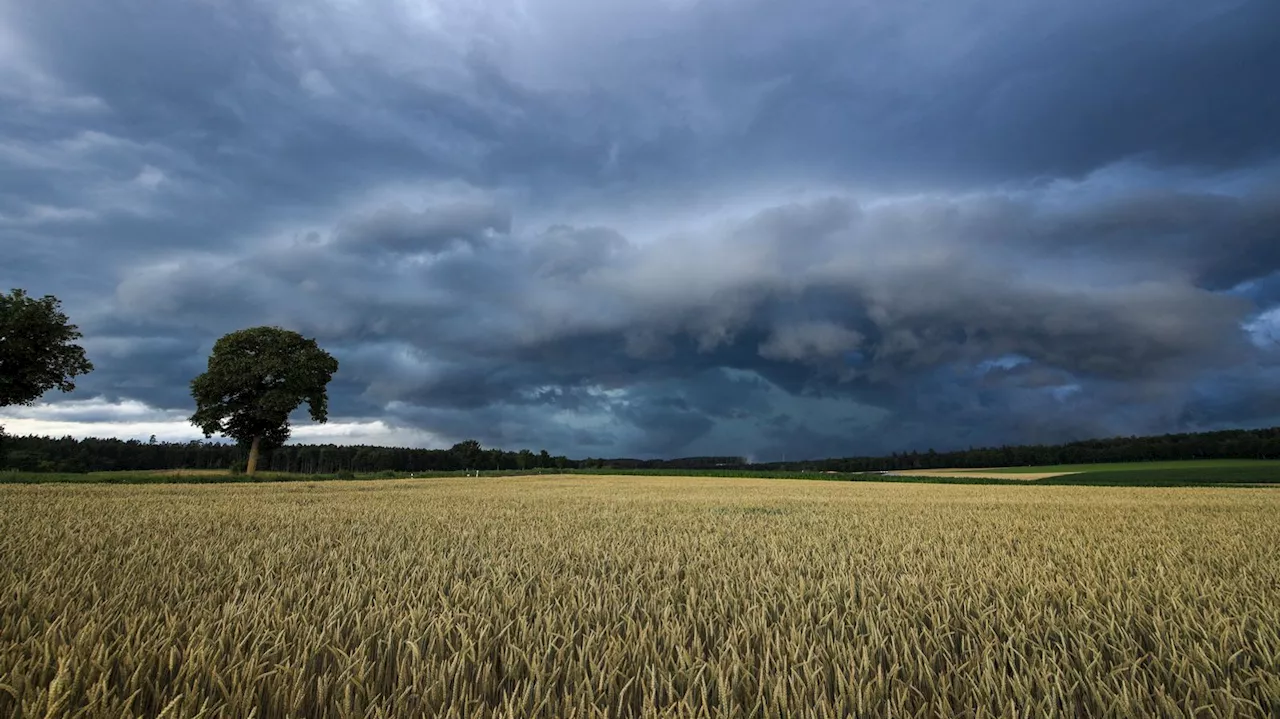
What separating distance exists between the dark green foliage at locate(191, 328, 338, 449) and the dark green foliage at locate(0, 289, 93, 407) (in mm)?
7633

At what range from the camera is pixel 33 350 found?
118ft

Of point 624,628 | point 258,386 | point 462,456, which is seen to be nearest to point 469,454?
point 462,456

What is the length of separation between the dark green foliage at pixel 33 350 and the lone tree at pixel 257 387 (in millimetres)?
7579

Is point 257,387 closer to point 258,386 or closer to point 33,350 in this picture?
point 258,386

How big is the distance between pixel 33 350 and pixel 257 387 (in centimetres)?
1233

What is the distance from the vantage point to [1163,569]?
502cm

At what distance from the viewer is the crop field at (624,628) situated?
2.08 meters

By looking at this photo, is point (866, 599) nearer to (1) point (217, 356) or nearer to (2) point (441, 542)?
(2) point (441, 542)

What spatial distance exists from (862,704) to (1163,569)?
15.4 feet

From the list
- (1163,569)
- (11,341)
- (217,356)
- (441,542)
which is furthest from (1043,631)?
(217,356)

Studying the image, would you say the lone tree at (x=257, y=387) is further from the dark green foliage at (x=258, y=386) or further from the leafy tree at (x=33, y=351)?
the leafy tree at (x=33, y=351)

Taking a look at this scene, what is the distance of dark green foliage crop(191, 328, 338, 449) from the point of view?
147ft

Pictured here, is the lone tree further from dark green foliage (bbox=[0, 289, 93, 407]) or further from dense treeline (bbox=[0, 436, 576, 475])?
dense treeline (bbox=[0, 436, 576, 475])

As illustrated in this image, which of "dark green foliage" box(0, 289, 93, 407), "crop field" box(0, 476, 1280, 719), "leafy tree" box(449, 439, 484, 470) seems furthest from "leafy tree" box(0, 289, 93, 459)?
"leafy tree" box(449, 439, 484, 470)
